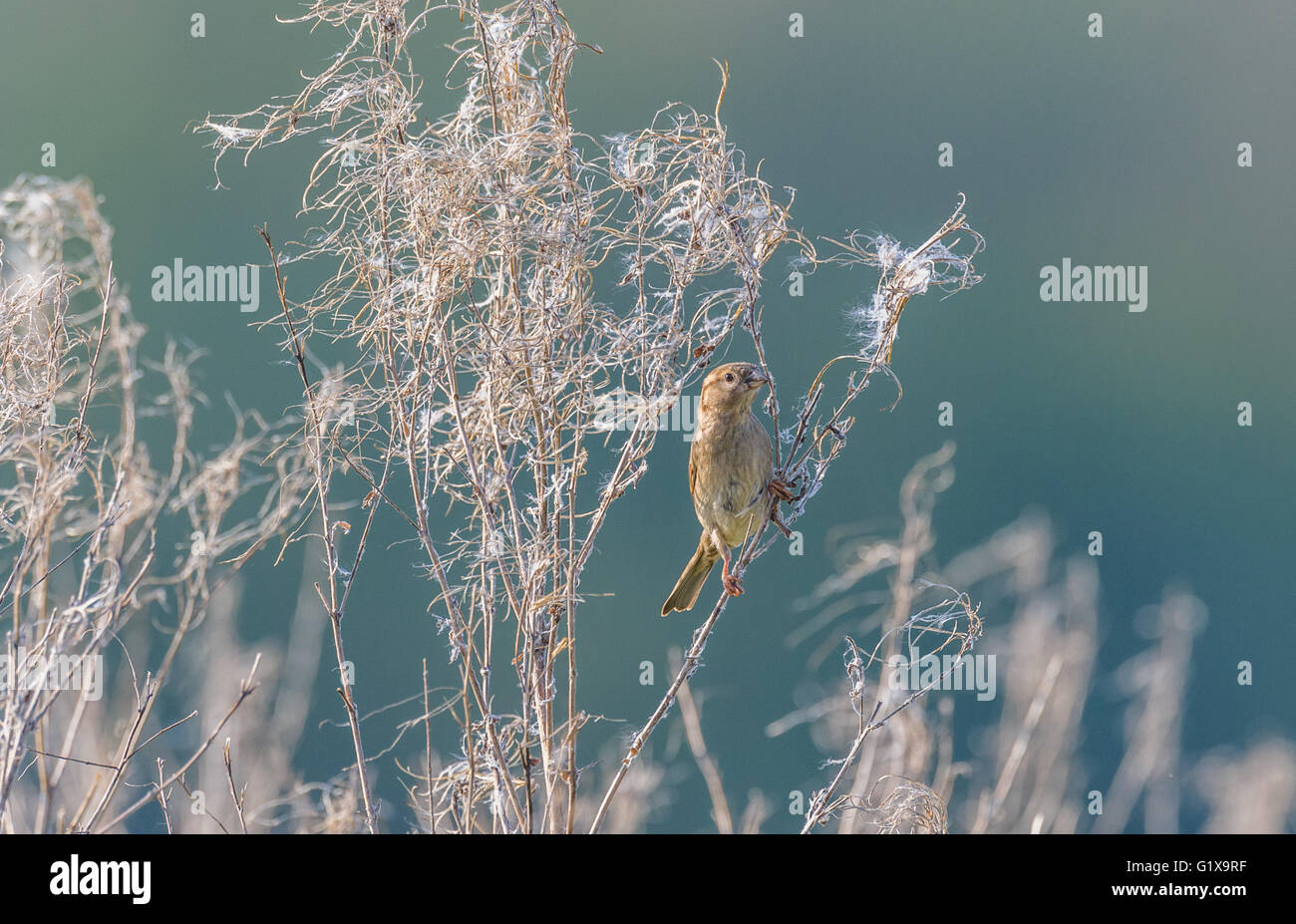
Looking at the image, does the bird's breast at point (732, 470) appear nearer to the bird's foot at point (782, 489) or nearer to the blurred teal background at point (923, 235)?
the bird's foot at point (782, 489)

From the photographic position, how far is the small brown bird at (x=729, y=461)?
4668 mm

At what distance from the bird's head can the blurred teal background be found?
34.2 feet

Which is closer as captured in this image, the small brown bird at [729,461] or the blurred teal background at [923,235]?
the small brown bird at [729,461]

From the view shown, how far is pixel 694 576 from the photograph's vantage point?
528cm

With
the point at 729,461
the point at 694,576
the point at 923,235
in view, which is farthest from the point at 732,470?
the point at 923,235

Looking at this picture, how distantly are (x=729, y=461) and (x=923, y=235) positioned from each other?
1863 centimetres

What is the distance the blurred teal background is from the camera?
69.3ft

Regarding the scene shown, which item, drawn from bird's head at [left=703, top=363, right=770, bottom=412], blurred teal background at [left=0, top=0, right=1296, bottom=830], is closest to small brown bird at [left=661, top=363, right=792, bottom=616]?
bird's head at [left=703, top=363, right=770, bottom=412]

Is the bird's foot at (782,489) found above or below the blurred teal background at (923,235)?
below

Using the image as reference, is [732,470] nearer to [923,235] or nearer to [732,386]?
[732,386]

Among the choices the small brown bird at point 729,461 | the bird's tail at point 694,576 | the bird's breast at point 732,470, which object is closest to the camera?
the small brown bird at point 729,461

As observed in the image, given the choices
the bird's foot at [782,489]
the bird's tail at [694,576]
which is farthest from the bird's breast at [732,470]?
the bird's foot at [782,489]

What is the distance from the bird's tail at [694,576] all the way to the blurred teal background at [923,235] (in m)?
9.86

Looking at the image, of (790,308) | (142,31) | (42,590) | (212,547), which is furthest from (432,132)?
(142,31)
